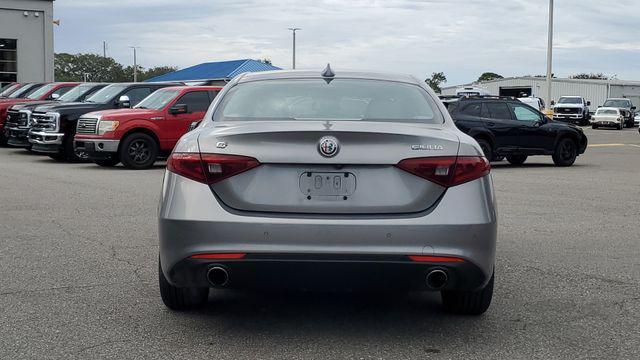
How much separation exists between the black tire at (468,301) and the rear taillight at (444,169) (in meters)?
0.89

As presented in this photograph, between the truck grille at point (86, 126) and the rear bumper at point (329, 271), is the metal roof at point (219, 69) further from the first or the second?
the rear bumper at point (329, 271)

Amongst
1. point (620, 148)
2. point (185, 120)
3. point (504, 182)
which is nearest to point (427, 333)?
point (504, 182)

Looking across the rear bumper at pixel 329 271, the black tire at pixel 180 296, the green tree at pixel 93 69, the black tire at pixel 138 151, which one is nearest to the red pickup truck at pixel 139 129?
the black tire at pixel 138 151

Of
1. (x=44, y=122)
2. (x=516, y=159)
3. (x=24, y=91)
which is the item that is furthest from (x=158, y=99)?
(x=24, y=91)

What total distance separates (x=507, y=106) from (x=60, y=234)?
1322 cm

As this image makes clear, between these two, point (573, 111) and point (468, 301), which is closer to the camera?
point (468, 301)

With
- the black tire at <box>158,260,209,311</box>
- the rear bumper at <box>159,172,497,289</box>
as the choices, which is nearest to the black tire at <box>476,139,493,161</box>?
the black tire at <box>158,260,209,311</box>

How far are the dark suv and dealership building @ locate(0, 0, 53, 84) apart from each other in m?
28.4

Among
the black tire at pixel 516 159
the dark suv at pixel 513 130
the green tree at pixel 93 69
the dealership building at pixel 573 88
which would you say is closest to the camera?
the dark suv at pixel 513 130

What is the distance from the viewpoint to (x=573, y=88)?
8950 centimetres

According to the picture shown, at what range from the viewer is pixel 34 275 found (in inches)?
261

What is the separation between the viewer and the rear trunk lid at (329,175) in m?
4.57

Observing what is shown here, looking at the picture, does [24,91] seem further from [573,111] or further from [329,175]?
[573,111]

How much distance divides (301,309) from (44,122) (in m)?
14.7
